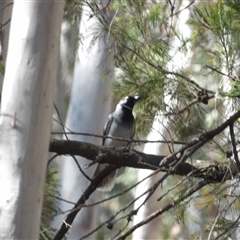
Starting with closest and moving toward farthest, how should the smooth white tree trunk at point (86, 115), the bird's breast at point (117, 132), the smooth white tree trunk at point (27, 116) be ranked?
the smooth white tree trunk at point (27, 116) → the smooth white tree trunk at point (86, 115) → the bird's breast at point (117, 132)

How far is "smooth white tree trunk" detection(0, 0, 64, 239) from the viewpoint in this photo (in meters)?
1.77

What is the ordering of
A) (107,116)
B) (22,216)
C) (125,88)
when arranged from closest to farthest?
(22,216), (125,88), (107,116)

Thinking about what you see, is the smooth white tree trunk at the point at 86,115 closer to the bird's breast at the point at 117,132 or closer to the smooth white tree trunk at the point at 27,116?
the bird's breast at the point at 117,132

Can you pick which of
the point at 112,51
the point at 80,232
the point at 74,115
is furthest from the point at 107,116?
the point at 112,51

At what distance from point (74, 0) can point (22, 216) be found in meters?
1.50

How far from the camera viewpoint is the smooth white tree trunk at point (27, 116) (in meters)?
1.77

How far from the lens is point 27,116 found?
1804 millimetres

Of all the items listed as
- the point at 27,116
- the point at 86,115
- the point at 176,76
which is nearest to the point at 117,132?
the point at 86,115

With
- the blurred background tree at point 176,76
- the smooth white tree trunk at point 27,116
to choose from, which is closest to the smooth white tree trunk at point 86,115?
the blurred background tree at point 176,76

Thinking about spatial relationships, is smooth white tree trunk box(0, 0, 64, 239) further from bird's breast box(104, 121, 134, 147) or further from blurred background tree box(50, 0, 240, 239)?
bird's breast box(104, 121, 134, 147)

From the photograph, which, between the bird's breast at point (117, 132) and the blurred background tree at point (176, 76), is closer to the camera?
the blurred background tree at point (176, 76)

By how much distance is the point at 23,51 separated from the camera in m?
1.83

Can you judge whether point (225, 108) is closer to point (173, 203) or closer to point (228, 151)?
point (228, 151)

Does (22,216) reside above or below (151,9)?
below
